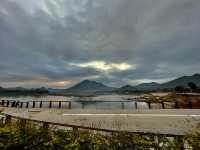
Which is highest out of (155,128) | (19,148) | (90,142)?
(90,142)

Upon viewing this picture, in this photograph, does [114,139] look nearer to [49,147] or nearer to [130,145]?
[130,145]

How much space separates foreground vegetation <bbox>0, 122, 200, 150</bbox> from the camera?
3.54 metres

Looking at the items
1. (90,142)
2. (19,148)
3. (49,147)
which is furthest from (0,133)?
(90,142)

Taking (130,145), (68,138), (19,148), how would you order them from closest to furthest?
(130,145) < (68,138) < (19,148)

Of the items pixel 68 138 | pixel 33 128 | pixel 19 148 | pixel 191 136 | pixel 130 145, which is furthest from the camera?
pixel 33 128

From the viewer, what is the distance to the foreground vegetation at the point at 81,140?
3.54 metres

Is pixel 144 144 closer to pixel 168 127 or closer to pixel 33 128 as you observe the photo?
pixel 33 128

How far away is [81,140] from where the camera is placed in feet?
13.1

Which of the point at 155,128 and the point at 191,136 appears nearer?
the point at 191,136

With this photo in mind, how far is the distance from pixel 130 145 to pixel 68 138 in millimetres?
1664

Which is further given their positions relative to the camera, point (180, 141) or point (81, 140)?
point (81, 140)

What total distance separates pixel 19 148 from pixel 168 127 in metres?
8.62

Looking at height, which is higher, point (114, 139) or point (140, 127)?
point (114, 139)

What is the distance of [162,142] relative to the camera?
3594 mm
